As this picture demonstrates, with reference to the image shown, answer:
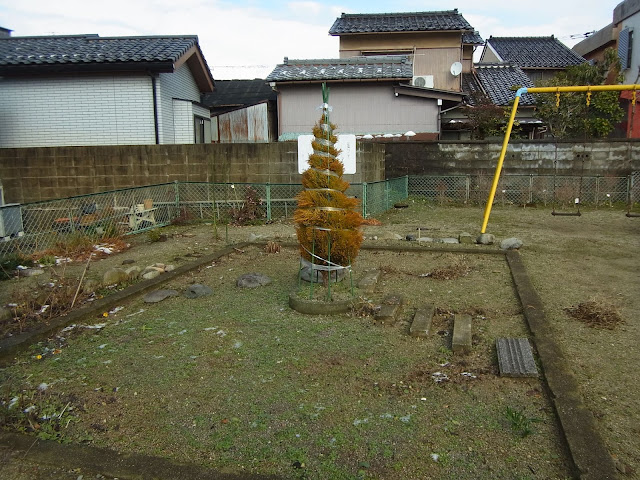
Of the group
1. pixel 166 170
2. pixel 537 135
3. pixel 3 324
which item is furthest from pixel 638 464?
pixel 537 135

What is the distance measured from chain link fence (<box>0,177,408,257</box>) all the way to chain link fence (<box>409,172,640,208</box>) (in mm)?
2579

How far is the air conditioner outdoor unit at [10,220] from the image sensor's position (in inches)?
330

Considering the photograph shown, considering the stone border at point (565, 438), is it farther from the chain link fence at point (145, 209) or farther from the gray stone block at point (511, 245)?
the chain link fence at point (145, 209)

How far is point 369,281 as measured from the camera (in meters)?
6.00

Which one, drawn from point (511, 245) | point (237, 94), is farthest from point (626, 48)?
point (511, 245)

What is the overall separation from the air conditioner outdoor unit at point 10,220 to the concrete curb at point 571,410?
26.0 feet

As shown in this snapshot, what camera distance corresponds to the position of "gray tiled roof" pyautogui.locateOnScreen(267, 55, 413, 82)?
15312mm

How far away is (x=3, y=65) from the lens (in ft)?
42.4

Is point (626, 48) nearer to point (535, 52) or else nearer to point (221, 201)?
point (535, 52)

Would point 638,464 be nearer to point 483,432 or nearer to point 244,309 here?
point 483,432

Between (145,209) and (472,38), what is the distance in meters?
15.7

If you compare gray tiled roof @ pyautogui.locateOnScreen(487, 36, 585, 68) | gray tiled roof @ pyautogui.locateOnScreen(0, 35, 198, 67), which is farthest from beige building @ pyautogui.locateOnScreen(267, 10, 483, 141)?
gray tiled roof @ pyautogui.locateOnScreen(487, 36, 585, 68)

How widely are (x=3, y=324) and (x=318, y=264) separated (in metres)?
3.04

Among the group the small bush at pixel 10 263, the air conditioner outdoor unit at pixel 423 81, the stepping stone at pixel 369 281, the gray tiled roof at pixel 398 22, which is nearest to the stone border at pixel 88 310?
the small bush at pixel 10 263
